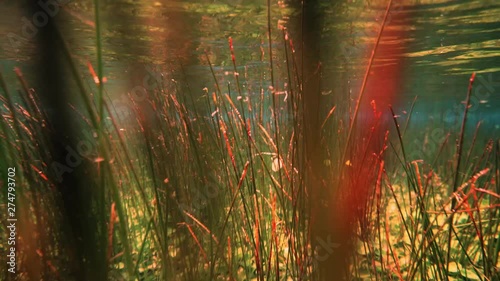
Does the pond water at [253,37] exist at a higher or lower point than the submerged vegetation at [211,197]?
higher

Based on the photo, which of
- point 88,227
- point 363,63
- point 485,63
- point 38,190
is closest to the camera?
point 88,227

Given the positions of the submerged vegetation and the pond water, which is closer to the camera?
the submerged vegetation

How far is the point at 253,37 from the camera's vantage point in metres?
9.74

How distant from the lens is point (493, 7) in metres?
8.01

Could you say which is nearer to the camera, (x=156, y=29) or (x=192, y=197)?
(x=192, y=197)

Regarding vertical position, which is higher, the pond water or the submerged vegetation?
the pond water

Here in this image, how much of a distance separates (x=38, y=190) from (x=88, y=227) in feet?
3.93

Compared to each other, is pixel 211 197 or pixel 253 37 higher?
pixel 253 37

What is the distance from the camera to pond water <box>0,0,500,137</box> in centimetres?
705

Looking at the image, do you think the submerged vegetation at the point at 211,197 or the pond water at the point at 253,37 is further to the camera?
the pond water at the point at 253,37

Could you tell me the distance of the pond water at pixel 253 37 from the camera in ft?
23.1

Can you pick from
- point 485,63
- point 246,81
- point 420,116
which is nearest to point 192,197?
point 246,81

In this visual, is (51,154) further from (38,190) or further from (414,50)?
(414,50)

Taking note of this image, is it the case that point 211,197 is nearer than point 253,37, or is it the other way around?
point 211,197
